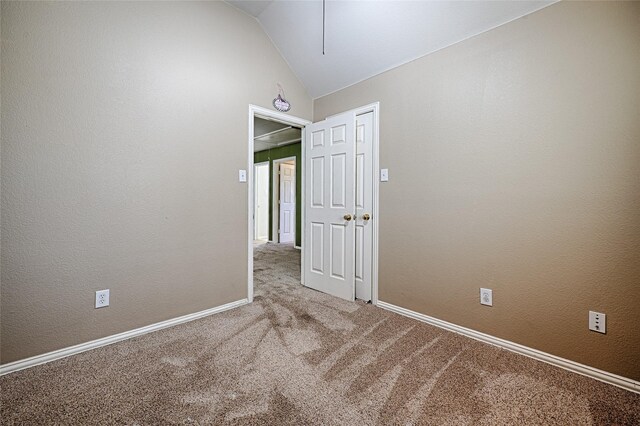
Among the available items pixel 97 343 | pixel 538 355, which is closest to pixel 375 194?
pixel 538 355

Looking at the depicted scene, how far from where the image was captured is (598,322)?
169cm

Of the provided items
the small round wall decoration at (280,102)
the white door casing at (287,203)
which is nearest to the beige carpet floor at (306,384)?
the small round wall decoration at (280,102)

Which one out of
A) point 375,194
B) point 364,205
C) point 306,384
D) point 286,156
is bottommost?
point 306,384

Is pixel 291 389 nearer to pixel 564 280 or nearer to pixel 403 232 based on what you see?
pixel 403 232

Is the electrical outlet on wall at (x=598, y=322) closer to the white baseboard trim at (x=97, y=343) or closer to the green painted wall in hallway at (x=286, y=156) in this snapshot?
the white baseboard trim at (x=97, y=343)

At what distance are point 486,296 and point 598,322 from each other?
1.99ft

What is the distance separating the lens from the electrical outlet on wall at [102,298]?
6.56 ft

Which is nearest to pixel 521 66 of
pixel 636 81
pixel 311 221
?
pixel 636 81

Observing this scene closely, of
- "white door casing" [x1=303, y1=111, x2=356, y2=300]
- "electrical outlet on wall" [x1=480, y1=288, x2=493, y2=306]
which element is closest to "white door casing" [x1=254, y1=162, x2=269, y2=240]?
"white door casing" [x1=303, y1=111, x2=356, y2=300]

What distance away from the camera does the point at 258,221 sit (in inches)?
320

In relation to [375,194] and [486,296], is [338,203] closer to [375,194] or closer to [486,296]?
[375,194]

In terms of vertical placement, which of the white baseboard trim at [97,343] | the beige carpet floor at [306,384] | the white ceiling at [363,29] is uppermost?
the white ceiling at [363,29]

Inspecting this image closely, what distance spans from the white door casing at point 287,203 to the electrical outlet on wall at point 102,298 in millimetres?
5152

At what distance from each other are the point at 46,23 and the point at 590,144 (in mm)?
3483
